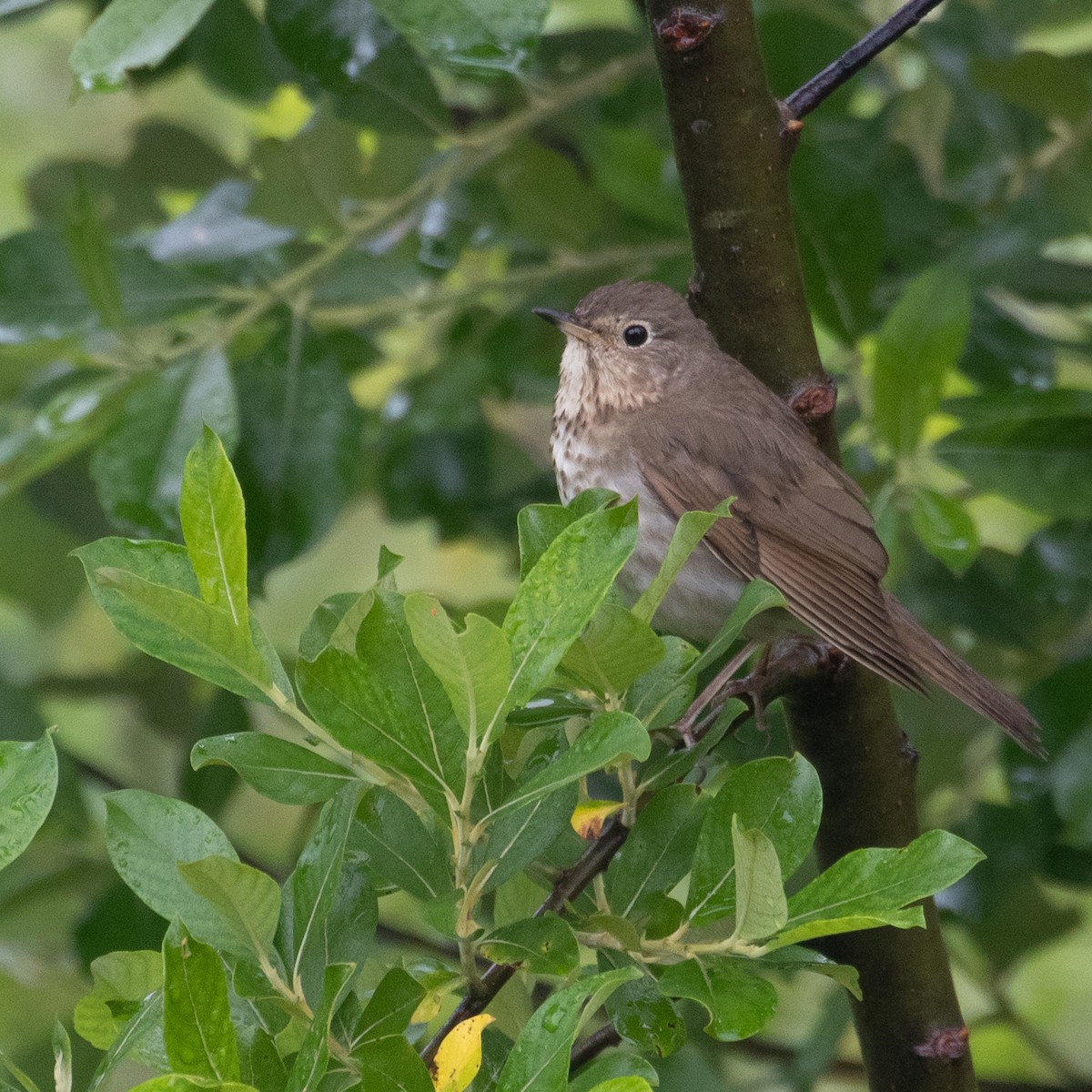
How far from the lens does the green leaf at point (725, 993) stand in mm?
1386

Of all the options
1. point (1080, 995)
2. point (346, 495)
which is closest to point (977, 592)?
point (346, 495)

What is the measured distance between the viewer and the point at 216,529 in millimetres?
1395

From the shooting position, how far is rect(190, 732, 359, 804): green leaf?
4.63 feet

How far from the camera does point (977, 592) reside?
3.06 metres

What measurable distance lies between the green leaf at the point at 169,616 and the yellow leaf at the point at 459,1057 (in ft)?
1.17

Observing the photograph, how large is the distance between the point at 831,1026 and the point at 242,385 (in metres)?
1.67

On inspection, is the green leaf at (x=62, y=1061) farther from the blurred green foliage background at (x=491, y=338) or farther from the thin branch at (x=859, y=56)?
the thin branch at (x=859, y=56)

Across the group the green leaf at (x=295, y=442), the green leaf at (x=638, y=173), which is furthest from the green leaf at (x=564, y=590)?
the green leaf at (x=638, y=173)

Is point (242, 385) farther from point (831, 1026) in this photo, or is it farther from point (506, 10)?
point (831, 1026)

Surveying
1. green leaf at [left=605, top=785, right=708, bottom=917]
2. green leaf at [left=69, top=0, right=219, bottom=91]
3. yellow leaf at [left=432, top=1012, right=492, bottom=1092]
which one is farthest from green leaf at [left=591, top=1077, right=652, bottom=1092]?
green leaf at [left=69, top=0, right=219, bottom=91]

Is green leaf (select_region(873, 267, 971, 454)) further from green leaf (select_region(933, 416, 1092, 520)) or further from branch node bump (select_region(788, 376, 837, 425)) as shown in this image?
branch node bump (select_region(788, 376, 837, 425))

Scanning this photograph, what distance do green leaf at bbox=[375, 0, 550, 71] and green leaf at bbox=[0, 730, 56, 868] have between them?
109 cm

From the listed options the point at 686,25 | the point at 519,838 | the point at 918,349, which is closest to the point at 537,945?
the point at 519,838

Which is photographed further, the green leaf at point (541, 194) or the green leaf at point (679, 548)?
the green leaf at point (541, 194)
